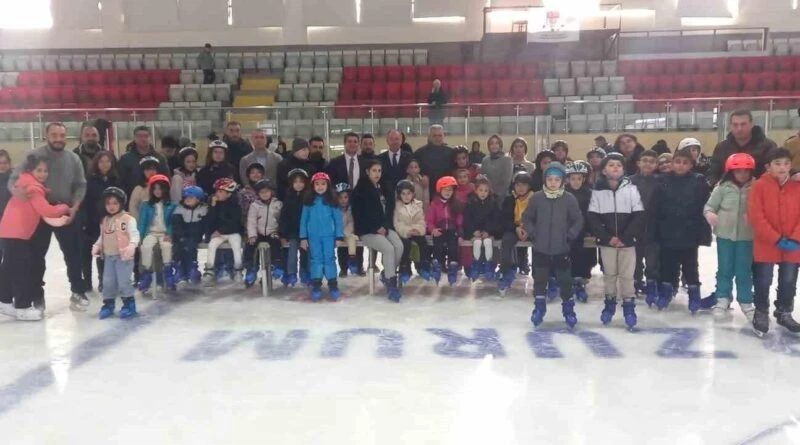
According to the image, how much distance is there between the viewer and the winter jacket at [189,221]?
17.6 ft

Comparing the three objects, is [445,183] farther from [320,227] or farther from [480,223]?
[320,227]

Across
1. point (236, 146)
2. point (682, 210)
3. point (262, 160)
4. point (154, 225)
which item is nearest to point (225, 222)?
point (154, 225)

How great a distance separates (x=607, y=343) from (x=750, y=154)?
1.77 meters

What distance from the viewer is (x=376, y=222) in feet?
17.4

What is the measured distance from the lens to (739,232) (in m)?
4.31

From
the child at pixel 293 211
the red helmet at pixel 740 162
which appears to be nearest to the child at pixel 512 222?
the red helmet at pixel 740 162

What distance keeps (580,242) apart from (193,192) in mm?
3215

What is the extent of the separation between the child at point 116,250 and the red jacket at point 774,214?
4218mm

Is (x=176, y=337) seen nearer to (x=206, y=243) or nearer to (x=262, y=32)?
(x=206, y=243)

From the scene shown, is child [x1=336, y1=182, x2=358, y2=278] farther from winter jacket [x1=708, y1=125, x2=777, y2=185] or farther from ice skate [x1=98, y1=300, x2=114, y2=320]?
winter jacket [x1=708, y1=125, x2=777, y2=185]

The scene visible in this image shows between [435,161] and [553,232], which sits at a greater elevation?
[435,161]

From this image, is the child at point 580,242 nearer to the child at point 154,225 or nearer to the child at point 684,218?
the child at point 684,218

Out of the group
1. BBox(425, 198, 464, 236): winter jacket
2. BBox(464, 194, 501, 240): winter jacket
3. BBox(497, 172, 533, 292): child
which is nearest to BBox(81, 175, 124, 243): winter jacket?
BBox(425, 198, 464, 236): winter jacket

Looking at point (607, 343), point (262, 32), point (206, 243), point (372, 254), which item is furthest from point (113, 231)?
point (262, 32)
